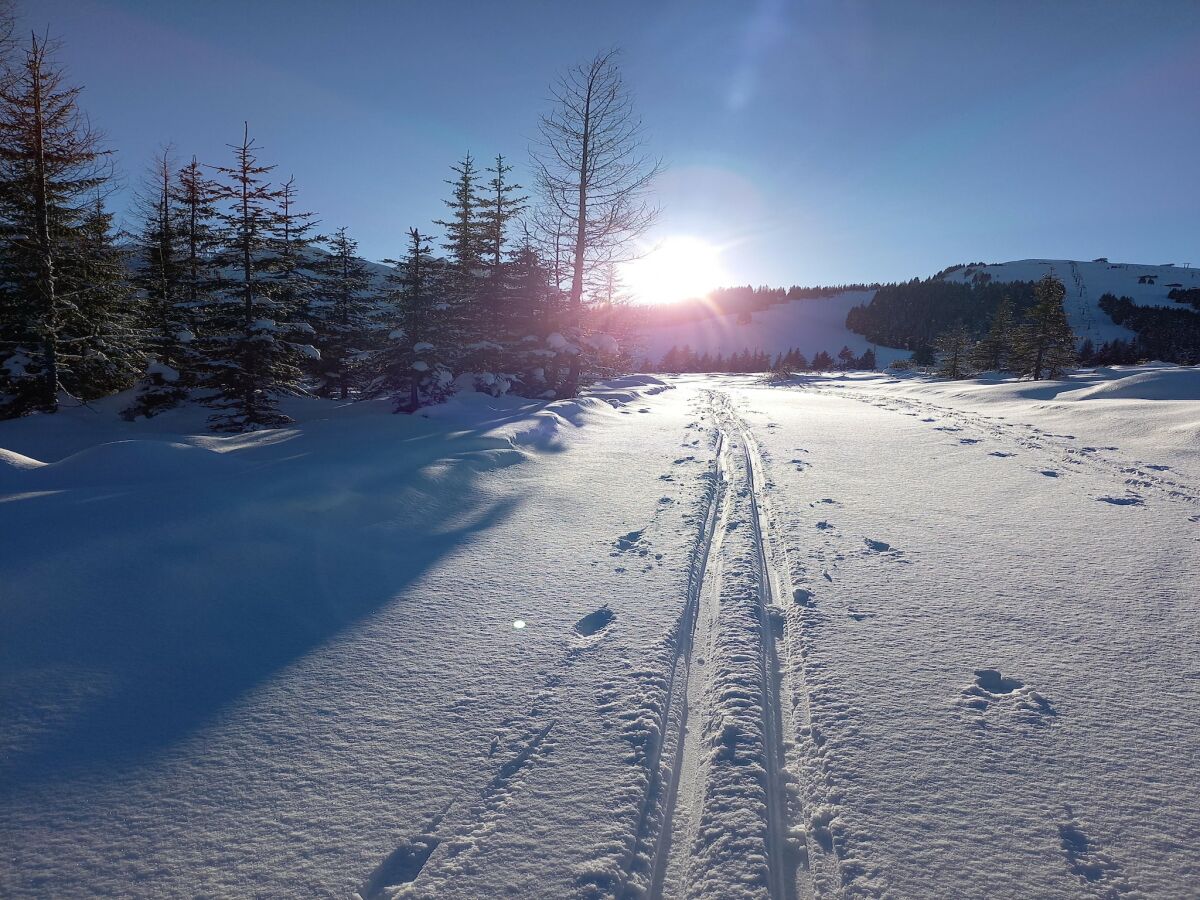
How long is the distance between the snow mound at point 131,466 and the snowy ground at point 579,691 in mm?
42

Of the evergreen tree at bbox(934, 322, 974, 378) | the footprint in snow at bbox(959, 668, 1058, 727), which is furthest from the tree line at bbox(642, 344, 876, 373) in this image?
the footprint in snow at bbox(959, 668, 1058, 727)

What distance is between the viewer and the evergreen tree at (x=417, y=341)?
1183cm

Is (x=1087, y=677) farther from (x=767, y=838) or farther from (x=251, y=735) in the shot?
(x=251, y=735)

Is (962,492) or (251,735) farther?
(962,492)

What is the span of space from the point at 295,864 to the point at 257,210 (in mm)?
13361

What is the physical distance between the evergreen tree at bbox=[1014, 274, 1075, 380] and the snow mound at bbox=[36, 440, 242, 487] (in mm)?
36694

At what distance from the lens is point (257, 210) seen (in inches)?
440

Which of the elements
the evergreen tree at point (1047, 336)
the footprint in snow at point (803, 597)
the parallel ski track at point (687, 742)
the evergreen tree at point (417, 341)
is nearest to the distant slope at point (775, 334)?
the evergreen tree at point (1047, 336)

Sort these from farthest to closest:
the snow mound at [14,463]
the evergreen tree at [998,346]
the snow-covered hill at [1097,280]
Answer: the snow-covered hill at [1097,280] → the evergreen tree at [998,346] → the snow mound at [14,463]

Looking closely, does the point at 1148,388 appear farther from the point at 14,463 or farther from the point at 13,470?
the point at 14,463

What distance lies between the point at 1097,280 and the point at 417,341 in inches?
6560

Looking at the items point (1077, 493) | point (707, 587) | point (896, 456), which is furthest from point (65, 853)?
point (896, 456)

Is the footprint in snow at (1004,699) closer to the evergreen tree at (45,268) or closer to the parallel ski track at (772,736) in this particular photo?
the parallel ski track at (772,736)

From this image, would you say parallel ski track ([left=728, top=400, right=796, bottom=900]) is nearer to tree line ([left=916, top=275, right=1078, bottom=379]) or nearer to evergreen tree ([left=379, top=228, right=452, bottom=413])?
evergreen tree ([left=379, top=228, right=452, bottom=413])
